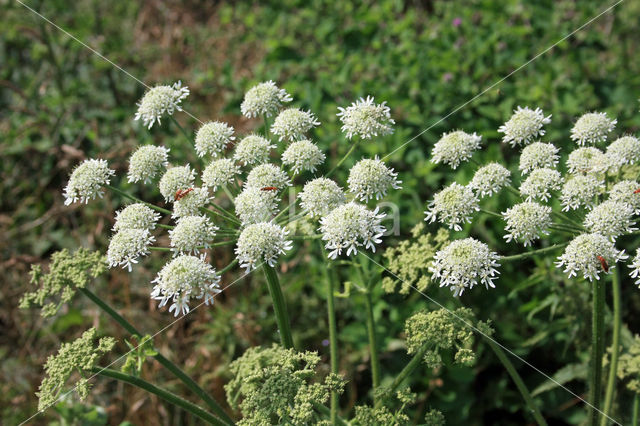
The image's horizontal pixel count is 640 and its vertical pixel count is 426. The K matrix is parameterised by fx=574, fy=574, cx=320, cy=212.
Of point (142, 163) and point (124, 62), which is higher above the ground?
point (124, 62)

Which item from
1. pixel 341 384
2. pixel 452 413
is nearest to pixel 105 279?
pixel 452 413

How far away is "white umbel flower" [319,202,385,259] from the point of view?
258cm

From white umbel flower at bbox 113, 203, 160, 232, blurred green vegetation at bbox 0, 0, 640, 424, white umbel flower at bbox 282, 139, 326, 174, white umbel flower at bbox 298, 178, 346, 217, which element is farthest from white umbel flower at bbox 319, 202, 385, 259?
blurred green vegetation at bbox 0, 0, 640, 424

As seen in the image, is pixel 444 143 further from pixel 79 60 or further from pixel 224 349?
pixel 79 60

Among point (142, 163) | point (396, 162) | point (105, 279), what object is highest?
point (396, 162)

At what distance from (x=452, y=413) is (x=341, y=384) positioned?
6.76 feet

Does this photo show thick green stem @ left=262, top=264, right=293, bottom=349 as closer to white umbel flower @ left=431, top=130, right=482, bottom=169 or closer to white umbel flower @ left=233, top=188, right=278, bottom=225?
white umbel flower @ left=233, top=188, right=278, bottom=225

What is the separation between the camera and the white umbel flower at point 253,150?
3.01 meters

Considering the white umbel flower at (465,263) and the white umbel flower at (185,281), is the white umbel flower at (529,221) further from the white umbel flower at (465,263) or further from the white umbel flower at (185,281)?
the white umbel flower at (185,281)

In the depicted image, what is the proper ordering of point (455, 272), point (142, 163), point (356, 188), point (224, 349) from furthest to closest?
point (224, 349)
point (142, 163)
point (356, 188)
point (455, 272)

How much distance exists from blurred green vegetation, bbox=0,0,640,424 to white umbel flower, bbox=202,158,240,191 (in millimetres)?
1445

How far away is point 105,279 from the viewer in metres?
5.36

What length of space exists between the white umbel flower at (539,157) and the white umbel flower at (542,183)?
0.30ft

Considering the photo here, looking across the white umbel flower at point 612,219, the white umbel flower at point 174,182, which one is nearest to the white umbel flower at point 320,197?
the white umbel flower at point 174,182
